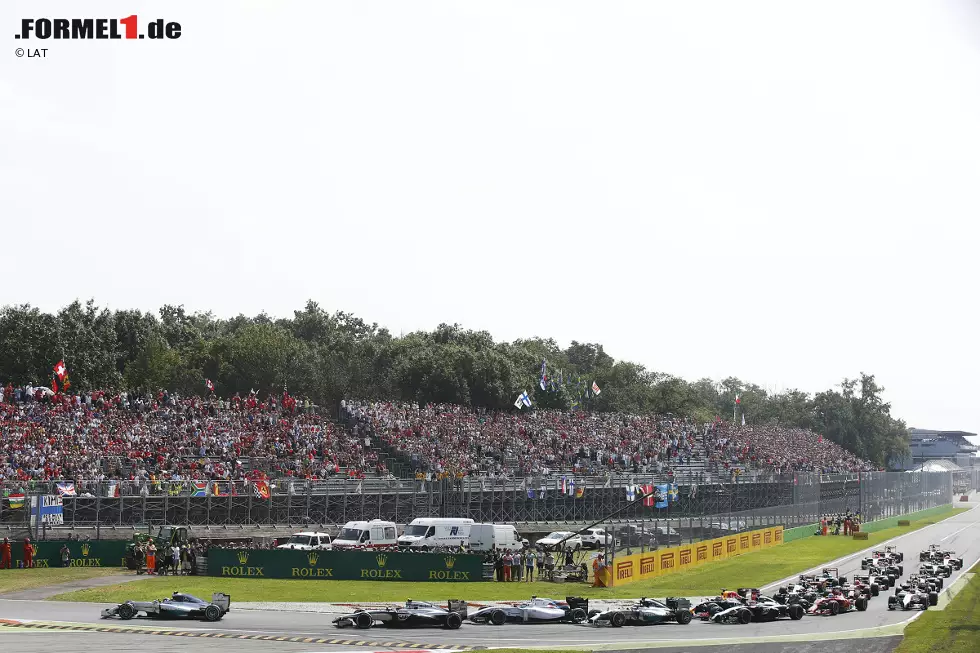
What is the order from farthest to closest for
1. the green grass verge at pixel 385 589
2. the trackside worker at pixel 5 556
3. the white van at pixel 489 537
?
the white van at pixel 489 537
the trackside worker at pixel 5 556
the green grass verge at pixel 385 589

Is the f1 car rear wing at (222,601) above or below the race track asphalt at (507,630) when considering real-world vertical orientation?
above

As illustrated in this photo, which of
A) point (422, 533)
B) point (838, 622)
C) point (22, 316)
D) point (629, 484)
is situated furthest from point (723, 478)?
point (22, 316)

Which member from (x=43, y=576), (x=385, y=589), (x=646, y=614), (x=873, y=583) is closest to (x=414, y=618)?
(x=646, y=614)

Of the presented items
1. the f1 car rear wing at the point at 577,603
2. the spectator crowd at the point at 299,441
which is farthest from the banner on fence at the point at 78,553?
the f1 car rear wing at the point at 577,603

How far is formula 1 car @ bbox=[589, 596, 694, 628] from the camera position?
40.3m

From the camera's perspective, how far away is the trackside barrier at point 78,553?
5219 cm

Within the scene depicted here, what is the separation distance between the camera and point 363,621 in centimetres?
3741

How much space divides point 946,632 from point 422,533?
2776 cm

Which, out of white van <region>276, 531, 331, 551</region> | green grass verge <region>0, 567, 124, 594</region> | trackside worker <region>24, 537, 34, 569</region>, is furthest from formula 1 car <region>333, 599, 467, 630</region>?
trackside worker <region>24, 537, 34, 569</region>

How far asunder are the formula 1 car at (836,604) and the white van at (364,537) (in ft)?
72.1

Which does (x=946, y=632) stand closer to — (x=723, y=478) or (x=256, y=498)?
(x=256, y=498)

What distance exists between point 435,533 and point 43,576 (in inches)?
756

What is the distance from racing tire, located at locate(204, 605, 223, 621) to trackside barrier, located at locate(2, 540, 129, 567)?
16330 mm

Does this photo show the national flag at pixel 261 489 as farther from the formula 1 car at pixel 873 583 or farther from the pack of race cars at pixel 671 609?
the formula 1 car at pixel 873 583
